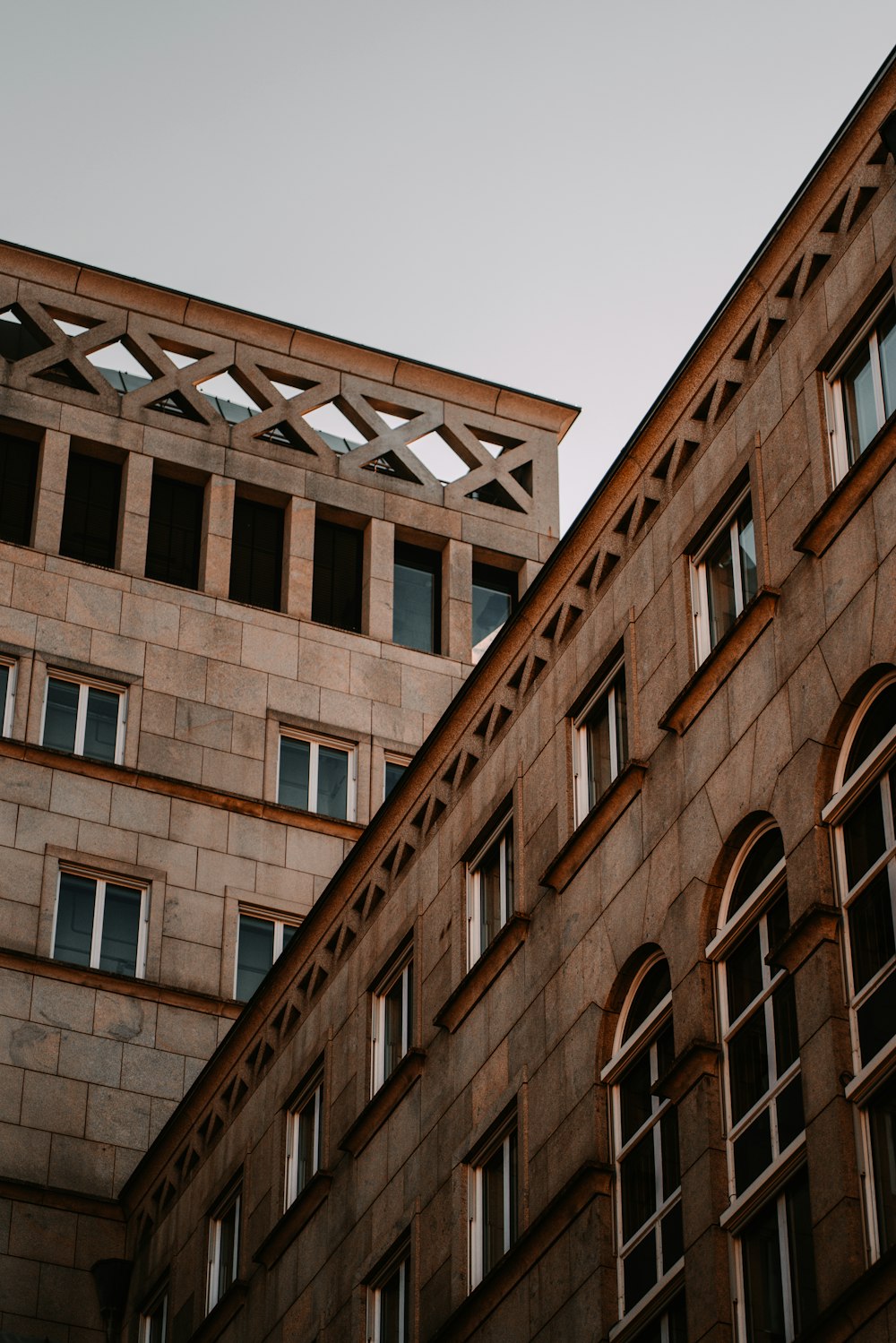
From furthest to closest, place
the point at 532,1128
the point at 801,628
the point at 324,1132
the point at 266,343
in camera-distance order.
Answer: the point at 266,343 < the point at 324,1132 < the point at 532,1128 < the point at 801,628

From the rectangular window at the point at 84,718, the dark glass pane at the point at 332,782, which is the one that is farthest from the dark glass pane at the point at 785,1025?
the rectangular window at the point at 84,718

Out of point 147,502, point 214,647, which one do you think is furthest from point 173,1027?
point 147,502

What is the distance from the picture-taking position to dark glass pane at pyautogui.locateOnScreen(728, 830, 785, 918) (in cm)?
2245

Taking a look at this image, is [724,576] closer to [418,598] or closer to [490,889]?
[490,889]

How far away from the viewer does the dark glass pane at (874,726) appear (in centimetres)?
2102

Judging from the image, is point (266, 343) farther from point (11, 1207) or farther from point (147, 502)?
point (11, 1207)

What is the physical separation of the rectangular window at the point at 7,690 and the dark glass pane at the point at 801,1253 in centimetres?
2626

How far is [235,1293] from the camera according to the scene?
3291 cm

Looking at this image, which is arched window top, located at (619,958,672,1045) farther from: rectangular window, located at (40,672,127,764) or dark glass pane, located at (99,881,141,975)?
rectangular window, located at (40,672,127,764)

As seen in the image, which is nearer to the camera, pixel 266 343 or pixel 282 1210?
Result: pixel 282 1210

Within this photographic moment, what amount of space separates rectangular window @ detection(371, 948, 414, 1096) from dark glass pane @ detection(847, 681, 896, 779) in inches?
407

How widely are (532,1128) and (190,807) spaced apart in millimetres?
19348

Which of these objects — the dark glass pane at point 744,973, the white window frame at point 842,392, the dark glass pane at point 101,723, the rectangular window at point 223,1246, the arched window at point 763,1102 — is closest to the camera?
the arched window at point 763,1102

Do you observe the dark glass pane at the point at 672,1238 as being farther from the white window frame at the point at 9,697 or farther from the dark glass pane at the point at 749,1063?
the white window frame at the point at 9,697
